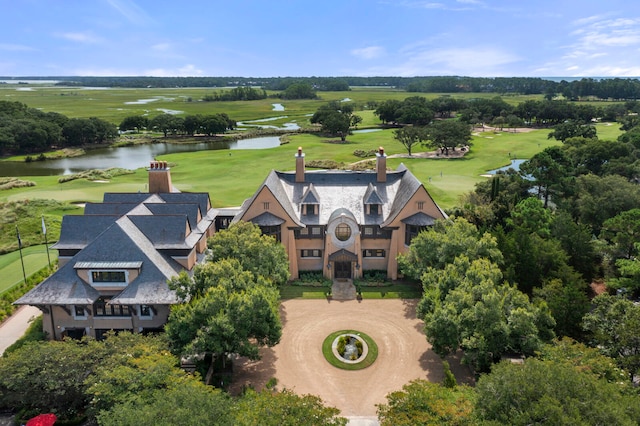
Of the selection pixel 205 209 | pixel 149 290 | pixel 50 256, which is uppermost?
pixel 205 209

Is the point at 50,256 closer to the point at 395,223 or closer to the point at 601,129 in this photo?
the point at 395,223

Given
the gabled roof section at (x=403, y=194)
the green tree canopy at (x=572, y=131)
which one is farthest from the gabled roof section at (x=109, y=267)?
the green tree canopy at (x=572, y=131)

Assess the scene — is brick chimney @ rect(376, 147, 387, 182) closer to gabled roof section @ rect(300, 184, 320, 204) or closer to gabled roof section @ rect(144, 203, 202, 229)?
gabled roof section @ rect(300, 184, 320, 204)

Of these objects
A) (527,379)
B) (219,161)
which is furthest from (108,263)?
(219,161)

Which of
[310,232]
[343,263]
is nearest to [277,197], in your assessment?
[310,232]

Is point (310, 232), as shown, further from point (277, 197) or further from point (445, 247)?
point (445, 247)

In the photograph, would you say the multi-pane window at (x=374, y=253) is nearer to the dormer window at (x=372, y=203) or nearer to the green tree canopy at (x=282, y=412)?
the dormer window at (x=372, y=203)

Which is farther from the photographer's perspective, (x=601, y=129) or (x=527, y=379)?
(x=601, y=129)

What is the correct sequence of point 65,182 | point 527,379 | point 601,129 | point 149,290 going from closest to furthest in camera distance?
point 527,379 < point 149,290 < point 65,182 < point 601,129
